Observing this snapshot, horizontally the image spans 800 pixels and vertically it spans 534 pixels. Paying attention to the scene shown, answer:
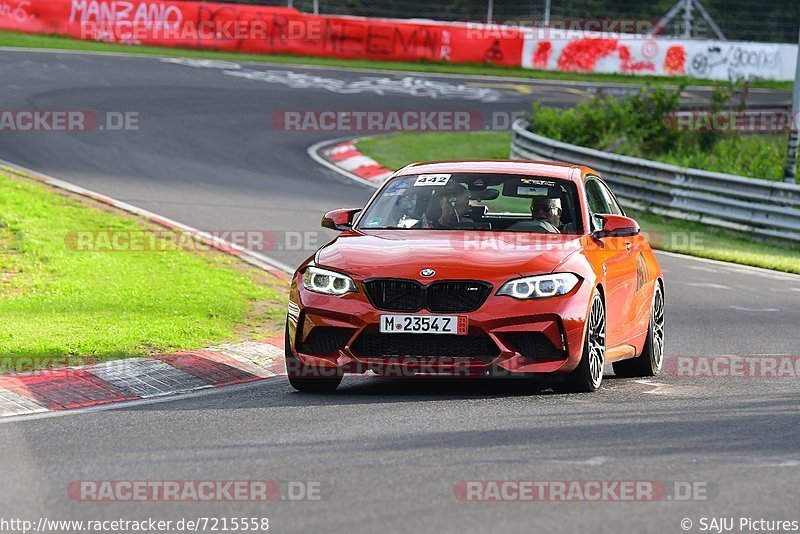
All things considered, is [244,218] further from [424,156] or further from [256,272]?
[424,156]

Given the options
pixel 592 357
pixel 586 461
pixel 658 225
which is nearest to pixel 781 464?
pixel 586 461

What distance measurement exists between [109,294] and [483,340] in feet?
16.6

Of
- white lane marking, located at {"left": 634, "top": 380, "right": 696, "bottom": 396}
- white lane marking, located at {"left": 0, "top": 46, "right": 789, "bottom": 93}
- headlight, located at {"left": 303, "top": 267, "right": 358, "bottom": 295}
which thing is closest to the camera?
headlight, located at {"left": 303, "top": 267, "right": 358, "bottom": 295}

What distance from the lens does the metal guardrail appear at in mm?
20234

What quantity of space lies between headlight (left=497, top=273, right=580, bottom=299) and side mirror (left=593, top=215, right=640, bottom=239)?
927mm

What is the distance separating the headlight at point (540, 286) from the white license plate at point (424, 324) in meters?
0.31

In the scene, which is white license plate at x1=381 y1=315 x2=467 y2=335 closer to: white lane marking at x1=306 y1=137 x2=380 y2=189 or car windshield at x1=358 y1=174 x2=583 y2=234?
car windshield at x1=358 y1=174 x2=583 y2=234

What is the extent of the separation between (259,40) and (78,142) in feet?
51.4

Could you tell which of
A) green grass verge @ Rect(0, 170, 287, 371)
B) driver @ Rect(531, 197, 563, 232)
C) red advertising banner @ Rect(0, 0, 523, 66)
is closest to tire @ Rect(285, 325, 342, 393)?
green grass verge @ Rect(0, 170, 287, 371)

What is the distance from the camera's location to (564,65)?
139ft

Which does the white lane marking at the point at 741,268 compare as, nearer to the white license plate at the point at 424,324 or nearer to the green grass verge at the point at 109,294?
the green grass verge at the point at 109,294

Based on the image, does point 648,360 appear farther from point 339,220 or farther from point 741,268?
point 741,268

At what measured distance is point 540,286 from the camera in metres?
8.47

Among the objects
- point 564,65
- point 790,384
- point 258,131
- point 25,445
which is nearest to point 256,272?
point 790,384
